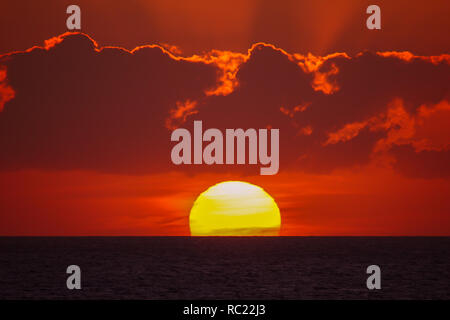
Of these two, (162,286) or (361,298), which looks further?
(162,286)

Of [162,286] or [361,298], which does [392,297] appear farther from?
[162,286]

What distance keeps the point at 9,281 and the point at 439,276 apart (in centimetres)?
4552

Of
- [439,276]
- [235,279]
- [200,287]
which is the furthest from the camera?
[439,276]
